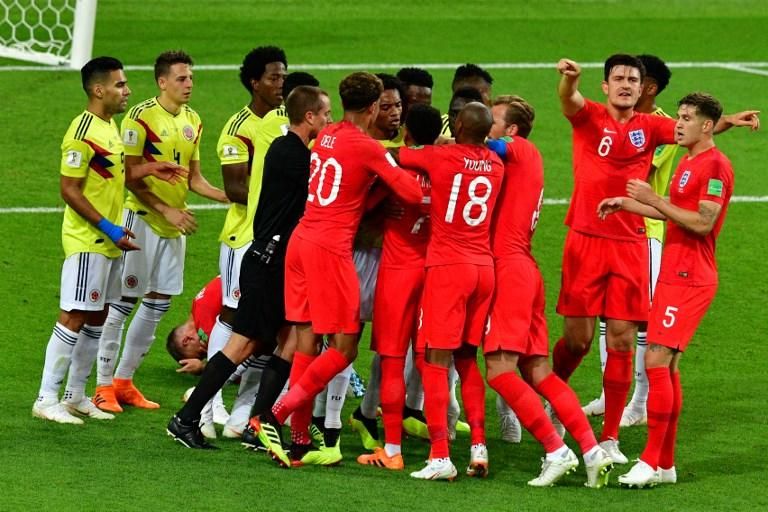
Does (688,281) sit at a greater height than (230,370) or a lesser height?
greater

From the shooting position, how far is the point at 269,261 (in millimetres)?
8844

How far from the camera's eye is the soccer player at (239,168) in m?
9.73

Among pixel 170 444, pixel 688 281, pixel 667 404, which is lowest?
pixel 170 444

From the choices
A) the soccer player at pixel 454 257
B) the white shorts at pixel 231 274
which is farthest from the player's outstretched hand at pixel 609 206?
the white shorts at pixel 231 274

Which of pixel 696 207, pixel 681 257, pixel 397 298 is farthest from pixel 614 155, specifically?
pixel 397 298

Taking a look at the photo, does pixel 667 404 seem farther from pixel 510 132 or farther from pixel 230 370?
pixel 230 370

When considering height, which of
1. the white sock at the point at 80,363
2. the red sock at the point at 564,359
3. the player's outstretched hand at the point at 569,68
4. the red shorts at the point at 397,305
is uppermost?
the player's outstretched hand at the point at 569,68

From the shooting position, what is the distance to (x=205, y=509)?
769cm

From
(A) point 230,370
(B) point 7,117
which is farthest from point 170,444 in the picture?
(B) point 7,117

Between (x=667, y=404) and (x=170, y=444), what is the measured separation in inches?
111

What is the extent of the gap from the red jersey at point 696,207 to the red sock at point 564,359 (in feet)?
3.08

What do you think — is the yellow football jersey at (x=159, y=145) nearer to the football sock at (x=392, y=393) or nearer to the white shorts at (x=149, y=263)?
the white shorts at (x=149, y=263)

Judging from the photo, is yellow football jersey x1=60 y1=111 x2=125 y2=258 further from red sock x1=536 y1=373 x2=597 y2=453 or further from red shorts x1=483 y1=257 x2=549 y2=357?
red sock x1=536 y1=373 x2=597 y2=453

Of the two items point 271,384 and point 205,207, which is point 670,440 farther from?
point 205,207
